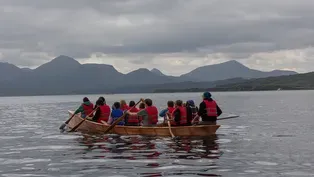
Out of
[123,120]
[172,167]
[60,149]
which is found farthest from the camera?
[123,120]

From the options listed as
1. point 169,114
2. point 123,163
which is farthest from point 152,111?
point 123,163

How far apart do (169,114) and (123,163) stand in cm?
1030

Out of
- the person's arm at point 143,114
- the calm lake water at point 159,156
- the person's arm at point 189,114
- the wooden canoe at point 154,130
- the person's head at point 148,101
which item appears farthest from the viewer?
the person's arm at point 143,114

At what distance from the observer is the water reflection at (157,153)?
17.4 m

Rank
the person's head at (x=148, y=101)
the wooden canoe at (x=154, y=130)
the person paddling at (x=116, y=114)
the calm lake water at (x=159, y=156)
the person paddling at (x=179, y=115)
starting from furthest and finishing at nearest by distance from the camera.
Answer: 1. the person paddling at (x=116, y=114)
2. the person's head at (x=148, y=101)
3. the person paddling at (x=179, y=115)
4. the wooden canoe at (x=154, y=130)
5. the calm lake water at (x=159, y=156)

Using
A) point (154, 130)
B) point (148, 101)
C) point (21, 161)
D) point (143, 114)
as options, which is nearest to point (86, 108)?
point (143, 114)

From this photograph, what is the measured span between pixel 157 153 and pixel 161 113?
7.88m

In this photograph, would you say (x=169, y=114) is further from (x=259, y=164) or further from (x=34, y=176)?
(x=34, y=176)

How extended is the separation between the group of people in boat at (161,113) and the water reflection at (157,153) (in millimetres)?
1415

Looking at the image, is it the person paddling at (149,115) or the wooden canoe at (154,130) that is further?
the person paddling at (149,115)

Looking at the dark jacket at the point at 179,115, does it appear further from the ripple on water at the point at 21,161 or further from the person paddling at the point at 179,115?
the ripple on water at the point at 21,161

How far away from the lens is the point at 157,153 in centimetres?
2152

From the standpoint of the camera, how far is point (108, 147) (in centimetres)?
2427

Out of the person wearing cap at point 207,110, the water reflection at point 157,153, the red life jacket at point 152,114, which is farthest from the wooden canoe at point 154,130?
the red life jacket at point 152,114
